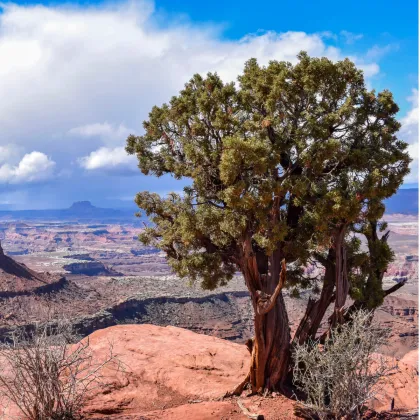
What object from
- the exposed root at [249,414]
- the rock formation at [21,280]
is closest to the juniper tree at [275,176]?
the exposed root at [249,414]

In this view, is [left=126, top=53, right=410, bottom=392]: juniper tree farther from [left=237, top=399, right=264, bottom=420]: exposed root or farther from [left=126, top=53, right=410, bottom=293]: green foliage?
[left=237, top=399, right=264, bottom=420]: exposed root

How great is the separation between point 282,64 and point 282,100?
3.20 ft

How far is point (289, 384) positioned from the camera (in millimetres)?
13672

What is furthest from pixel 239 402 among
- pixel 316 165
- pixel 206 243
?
pixel 316 165

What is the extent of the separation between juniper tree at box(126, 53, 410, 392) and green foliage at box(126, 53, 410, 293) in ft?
0.11

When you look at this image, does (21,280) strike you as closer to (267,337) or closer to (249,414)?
(267,337)

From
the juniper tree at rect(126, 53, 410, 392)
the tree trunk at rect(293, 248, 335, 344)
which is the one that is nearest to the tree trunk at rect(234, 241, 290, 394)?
the juniper tree at rect(126, 53, 410, 392)

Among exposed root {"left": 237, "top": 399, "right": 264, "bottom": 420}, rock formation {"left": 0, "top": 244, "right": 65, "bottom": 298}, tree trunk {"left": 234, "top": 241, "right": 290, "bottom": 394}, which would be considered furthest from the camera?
rock formation {"left": 0, "top": 244, "right": 65, "bottom": 298}

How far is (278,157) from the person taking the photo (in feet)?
38.4

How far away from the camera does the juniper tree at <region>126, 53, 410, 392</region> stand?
1160 centimetres

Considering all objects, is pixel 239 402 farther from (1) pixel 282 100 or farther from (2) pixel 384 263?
(1) pixel 282 100

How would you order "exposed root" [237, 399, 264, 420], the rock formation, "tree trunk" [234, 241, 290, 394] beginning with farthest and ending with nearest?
the rock formation, "tree trunk" [234, 241, 290, 394], "exposed root" [237, 399, 264, 420]

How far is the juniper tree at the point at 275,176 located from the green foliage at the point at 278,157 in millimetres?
34

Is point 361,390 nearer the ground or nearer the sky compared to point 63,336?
nearer the ground
